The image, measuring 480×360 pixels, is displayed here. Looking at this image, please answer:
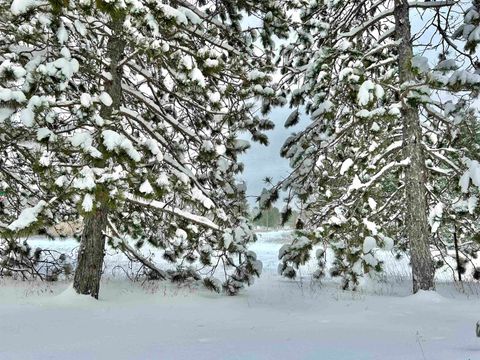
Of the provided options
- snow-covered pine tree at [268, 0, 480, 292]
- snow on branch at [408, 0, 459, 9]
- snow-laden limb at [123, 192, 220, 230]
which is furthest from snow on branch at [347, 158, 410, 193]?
snow on branch at [408, 0, 459, 9]

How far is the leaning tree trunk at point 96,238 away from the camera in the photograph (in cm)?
614

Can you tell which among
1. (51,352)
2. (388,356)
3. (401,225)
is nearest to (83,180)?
(51,352)

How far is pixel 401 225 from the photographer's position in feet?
32.8

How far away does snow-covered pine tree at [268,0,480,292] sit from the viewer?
5.85 meters

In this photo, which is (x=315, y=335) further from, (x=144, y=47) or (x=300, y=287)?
(x=300, y=287)

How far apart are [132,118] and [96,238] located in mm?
2001

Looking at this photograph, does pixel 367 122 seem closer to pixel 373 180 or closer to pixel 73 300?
pixel 373 180

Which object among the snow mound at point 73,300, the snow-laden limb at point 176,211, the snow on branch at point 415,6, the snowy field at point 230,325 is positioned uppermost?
the snow on branch at point 415,6

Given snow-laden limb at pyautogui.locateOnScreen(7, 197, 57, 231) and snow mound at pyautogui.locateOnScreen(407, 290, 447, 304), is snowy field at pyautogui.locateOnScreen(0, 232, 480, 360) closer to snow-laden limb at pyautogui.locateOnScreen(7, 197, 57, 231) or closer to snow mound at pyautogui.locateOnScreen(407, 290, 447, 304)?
snow mound at pyautogui.locateOnScreen(407, 290, 447, 304)

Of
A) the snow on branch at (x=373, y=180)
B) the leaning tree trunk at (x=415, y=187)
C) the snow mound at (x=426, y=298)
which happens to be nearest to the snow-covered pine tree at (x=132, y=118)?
the snow on branch at (x=373, y=180)

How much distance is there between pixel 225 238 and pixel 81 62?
11.4 feet

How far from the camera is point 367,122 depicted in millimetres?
6645

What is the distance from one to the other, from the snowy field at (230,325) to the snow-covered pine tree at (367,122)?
3.41ft

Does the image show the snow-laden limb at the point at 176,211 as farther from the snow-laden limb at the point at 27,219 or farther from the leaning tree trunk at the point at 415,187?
the leaning tree trunk at the point at 415,187
